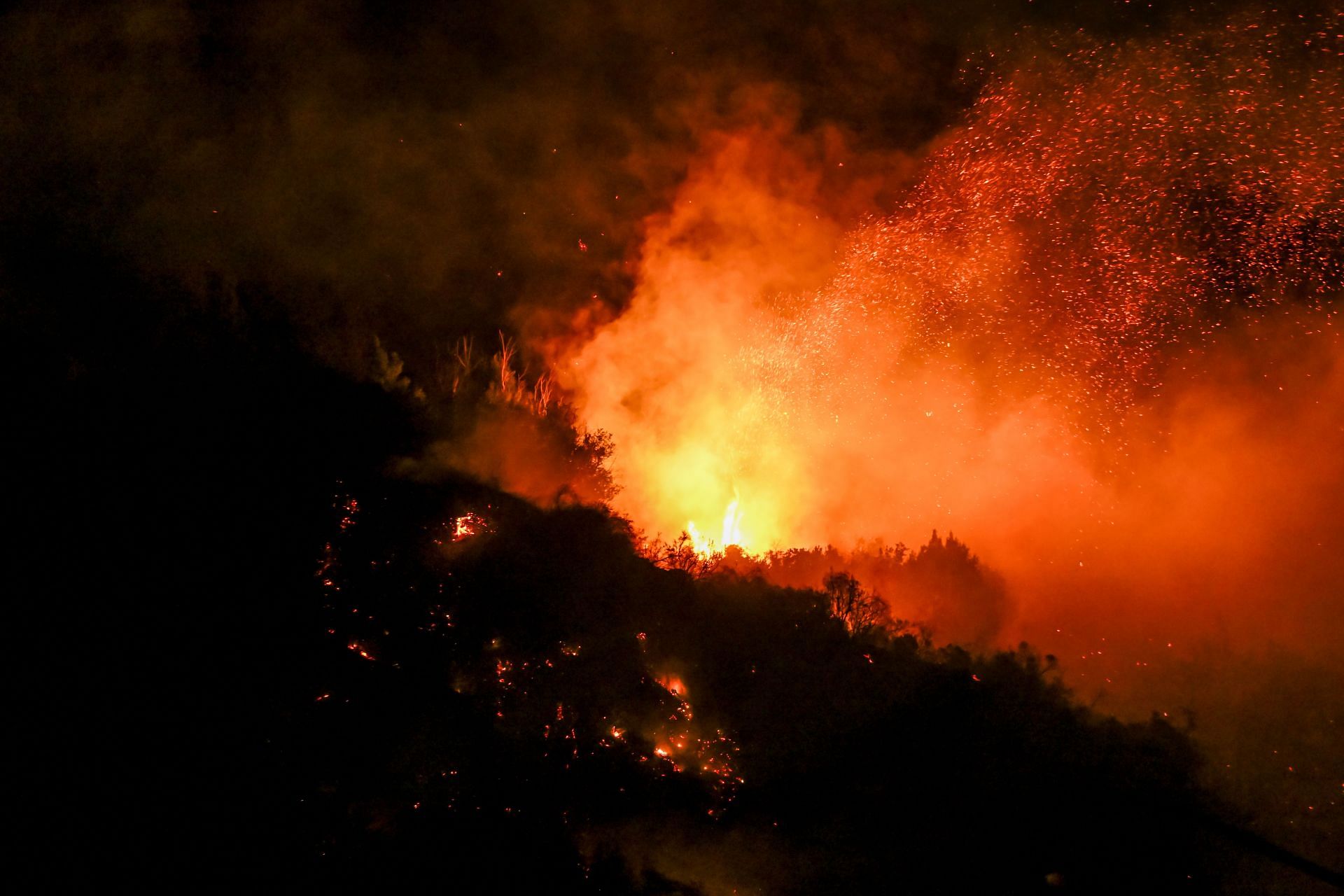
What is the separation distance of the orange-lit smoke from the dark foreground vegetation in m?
5.28

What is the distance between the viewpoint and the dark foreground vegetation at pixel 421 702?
409 centimetres

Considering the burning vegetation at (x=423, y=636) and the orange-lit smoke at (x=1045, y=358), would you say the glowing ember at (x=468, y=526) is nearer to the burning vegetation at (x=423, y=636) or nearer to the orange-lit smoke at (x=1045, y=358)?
the burning vegetation at (x=423, y=636)

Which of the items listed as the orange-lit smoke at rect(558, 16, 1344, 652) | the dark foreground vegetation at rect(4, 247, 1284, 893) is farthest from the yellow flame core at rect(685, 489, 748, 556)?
the dark foreground vegetation at rect(4, 247, 1284, 893)

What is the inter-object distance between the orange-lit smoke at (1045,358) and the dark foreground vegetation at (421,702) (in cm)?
528

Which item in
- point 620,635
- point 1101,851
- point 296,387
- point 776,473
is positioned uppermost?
point 776,473

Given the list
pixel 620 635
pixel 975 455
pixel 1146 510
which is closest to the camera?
pixel 620 635

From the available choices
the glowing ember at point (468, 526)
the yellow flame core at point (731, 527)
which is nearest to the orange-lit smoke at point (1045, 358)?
the yellow flame core at point (731, 527)

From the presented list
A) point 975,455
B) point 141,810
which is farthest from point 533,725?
point 975,455

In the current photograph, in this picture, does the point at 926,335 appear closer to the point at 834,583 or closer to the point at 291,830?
the point at 834,583

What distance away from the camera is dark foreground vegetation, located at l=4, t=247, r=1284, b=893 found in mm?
4094

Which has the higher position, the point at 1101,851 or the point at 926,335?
the point at 926,335

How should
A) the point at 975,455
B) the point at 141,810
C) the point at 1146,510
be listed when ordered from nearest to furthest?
1. the point at 141,810
2. the point at 1146,510
3. the point at 975,455

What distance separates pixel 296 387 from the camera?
4.94 metres

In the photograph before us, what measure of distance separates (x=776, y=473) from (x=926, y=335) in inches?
147
